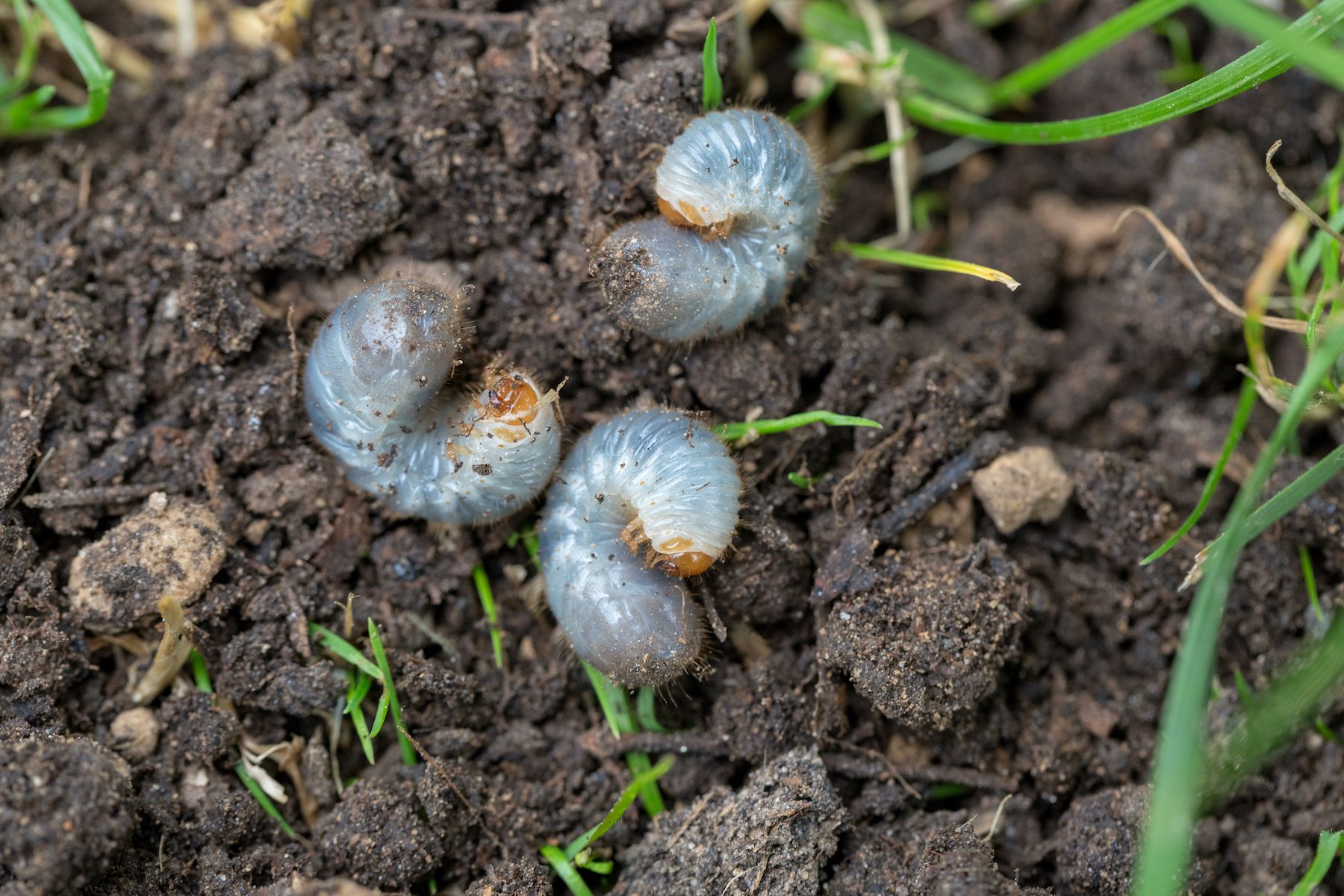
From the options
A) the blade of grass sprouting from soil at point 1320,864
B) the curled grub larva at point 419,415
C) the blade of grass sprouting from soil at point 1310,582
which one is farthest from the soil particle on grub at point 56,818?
the blade of grass sprouting from soil at point 1310,582

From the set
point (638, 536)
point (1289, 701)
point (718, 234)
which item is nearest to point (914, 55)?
point (718, 234)

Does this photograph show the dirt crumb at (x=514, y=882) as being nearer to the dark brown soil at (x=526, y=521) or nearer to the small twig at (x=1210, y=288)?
the dark brown soil at (x=526, y=521)

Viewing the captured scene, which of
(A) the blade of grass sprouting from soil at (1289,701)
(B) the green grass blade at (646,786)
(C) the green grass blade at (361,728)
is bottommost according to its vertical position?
(B) the green grass blade at (646,786)

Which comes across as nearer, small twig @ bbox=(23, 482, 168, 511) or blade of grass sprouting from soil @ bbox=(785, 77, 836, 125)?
small twig @ bbox=(23, 482, 168, 511)

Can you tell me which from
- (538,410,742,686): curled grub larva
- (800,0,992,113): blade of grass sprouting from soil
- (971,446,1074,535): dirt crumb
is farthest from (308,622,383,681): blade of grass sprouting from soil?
(800,0,992,113): blade of grass sprouting from soil

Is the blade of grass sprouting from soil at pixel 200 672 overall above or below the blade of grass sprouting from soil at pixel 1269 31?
below

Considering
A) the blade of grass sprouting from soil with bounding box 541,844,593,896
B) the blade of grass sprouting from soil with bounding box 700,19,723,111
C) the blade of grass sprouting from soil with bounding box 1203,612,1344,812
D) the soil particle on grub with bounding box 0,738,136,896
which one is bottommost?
the blade of grass sprouting from soil with bounding box 541,844,593,896

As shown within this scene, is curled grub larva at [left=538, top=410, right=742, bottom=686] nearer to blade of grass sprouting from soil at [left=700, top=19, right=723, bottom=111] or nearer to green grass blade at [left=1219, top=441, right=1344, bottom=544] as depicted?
blade of grass sprouting from soil at [left=700, top=19, right=723, bottom=111]
